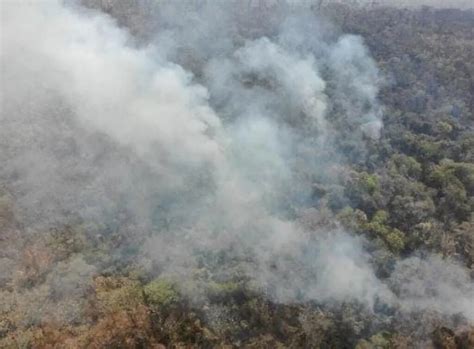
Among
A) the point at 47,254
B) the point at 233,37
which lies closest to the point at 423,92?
the point at 233,37

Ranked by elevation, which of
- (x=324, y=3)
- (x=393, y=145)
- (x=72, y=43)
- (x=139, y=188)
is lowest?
(x=139, y=188)

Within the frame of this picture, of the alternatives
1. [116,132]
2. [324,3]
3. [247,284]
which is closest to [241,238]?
[247,284]

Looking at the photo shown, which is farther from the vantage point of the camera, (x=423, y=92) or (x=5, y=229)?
(x=423, y=92)

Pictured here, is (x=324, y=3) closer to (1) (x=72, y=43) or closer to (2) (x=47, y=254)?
(1) (x=72, y=43)

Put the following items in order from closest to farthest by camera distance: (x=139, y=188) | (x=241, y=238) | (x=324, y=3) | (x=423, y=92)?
(x=241, y=238) < (x=139, y=188) < (x=423, y=92) < (x=324, y=3)

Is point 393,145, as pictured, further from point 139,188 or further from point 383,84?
point 139,188

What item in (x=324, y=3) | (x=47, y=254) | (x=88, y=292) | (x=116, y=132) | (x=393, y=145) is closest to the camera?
(x=88, y=292)

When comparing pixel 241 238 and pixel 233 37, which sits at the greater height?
pixel 233 37
